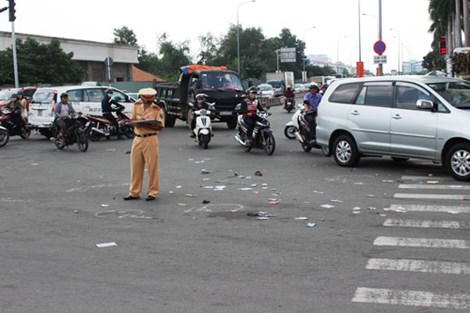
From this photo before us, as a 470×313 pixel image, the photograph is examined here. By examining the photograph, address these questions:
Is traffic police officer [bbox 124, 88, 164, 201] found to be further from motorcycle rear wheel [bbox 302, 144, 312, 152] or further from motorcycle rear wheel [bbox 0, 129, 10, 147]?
motorcycle rear wheel [bbox 0, 129, 10, 147]

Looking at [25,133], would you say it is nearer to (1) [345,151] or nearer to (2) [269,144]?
(2) [269,144]

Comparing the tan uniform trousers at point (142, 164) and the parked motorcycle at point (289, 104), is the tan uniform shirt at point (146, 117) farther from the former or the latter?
the parked motorcycle at point (289, 104)

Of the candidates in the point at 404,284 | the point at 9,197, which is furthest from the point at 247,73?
the point at 404,284

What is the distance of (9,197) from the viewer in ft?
35.8

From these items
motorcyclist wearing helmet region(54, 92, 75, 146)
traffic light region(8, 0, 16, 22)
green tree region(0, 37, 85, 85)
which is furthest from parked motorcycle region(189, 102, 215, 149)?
green tree region(0, 37, 85, 85)

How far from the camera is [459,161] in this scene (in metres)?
11.3

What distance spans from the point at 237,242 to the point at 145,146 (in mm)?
3587

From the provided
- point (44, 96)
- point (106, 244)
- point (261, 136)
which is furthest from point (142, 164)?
point (44, 96)

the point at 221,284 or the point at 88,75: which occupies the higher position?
the point at 88,75

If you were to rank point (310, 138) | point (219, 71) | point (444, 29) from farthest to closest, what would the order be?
point (444, 29), point (219, 71), point (310, 138)

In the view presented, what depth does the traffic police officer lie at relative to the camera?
10367 mm

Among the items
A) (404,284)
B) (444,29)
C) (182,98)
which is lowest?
(404,284)

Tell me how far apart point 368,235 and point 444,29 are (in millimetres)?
78636

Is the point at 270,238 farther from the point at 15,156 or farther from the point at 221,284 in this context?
the point at 15,156
